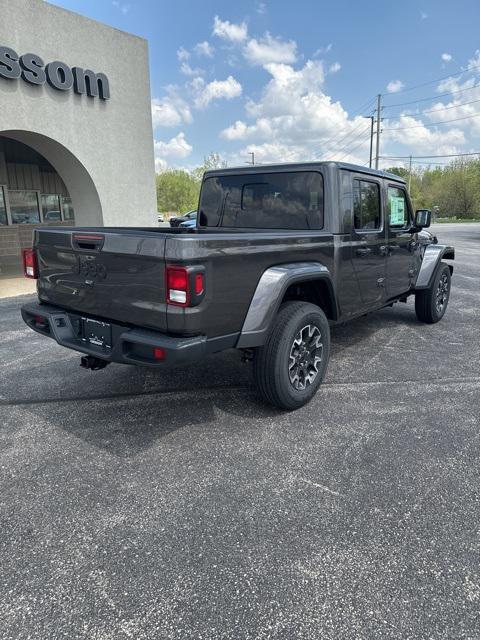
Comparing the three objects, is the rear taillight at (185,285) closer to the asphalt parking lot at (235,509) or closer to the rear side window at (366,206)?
the asphalt parking lot at (235,509)

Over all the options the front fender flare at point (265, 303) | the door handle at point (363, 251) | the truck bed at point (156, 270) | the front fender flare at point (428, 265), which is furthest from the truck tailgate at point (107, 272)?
the front fender flare at point (428, 265)

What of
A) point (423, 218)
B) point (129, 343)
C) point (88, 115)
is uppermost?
point (88, 115)

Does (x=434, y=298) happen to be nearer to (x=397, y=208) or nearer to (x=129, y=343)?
(x=397, y=208)

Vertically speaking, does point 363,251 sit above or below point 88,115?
below

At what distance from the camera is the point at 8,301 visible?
26.9 feet

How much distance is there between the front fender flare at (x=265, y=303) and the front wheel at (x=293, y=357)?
161 mm

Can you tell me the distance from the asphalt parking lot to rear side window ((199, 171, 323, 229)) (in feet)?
5.04

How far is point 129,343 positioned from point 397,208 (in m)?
3.80

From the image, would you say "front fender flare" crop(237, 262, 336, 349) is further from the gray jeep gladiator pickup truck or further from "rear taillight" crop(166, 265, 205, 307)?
"rear taillight" crop(166, 265, 205, 307)

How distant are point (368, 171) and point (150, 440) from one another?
3.34 metres

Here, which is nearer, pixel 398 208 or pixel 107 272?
pixel 107 272

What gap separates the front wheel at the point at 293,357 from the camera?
11.1ft

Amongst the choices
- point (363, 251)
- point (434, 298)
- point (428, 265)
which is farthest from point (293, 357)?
point (434, 298)

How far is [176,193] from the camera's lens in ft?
189
